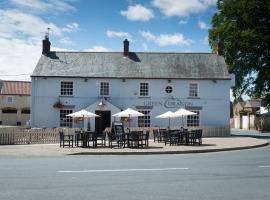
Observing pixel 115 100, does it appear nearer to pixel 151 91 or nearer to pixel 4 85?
pixel 151 91

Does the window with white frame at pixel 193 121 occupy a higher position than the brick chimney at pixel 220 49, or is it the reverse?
the brick chimney at pixel 220 49

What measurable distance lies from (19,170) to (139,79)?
1063 inches

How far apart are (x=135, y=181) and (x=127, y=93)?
28710mm

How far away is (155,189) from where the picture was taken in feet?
33.8

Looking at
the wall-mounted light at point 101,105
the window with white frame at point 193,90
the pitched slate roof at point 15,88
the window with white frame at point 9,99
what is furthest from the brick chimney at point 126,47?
the window with white frame at point 9,99

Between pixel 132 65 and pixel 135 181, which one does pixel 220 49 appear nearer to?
pixel 132 65

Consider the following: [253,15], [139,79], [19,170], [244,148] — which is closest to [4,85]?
[139,79]

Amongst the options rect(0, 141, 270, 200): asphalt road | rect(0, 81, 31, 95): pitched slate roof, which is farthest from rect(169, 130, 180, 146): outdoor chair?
rect(0, 81, 31, 95): pitched slate roof

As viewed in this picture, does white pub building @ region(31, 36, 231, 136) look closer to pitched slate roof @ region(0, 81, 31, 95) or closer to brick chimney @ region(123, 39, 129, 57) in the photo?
brick chimney @ region(123, 39, 129, 57)

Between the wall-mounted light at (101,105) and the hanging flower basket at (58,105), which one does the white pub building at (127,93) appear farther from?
the wall-mounted light at (101,105)

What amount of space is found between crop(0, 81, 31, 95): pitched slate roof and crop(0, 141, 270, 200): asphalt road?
56946 mm

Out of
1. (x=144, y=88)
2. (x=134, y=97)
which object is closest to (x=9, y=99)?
(x=134, y=97)

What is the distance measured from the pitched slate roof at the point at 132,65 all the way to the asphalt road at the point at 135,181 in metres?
24.9

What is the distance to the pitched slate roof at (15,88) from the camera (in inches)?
2778
